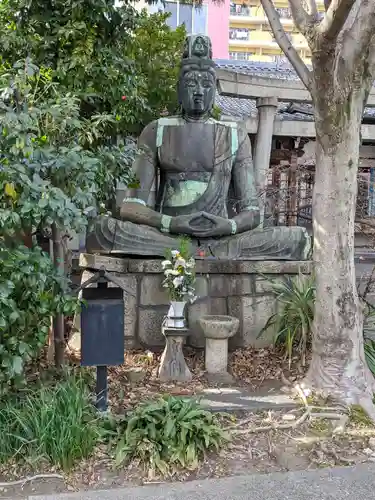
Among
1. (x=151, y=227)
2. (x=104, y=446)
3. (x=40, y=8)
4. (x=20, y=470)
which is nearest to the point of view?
(x=20, y=470)

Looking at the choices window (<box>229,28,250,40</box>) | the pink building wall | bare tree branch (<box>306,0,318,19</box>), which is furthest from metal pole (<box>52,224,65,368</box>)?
window (<box>229,28,250,40</box>)

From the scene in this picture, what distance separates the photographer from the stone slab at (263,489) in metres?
2.60

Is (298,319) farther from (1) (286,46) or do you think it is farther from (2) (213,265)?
(1) (286,46)

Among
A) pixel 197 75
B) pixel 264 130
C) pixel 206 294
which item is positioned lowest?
pixel 206 294

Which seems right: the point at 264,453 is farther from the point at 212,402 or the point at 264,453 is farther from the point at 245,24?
the point at 245,24

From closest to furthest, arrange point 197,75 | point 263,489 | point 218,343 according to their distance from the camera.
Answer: point 263,489 < point 218,343 < point 197,75

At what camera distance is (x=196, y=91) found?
18.5 ft

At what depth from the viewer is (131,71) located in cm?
476

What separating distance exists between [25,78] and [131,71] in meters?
1.79

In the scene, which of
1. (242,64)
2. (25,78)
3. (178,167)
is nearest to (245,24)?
(242,64)

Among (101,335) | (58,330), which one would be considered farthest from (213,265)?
(101,335)

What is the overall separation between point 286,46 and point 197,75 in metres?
1.97

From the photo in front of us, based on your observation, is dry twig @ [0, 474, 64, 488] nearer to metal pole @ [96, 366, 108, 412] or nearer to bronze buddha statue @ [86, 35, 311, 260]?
metal pole @ [96, 366, 108, 412]

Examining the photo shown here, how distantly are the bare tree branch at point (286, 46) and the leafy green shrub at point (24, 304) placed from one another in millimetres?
2087
